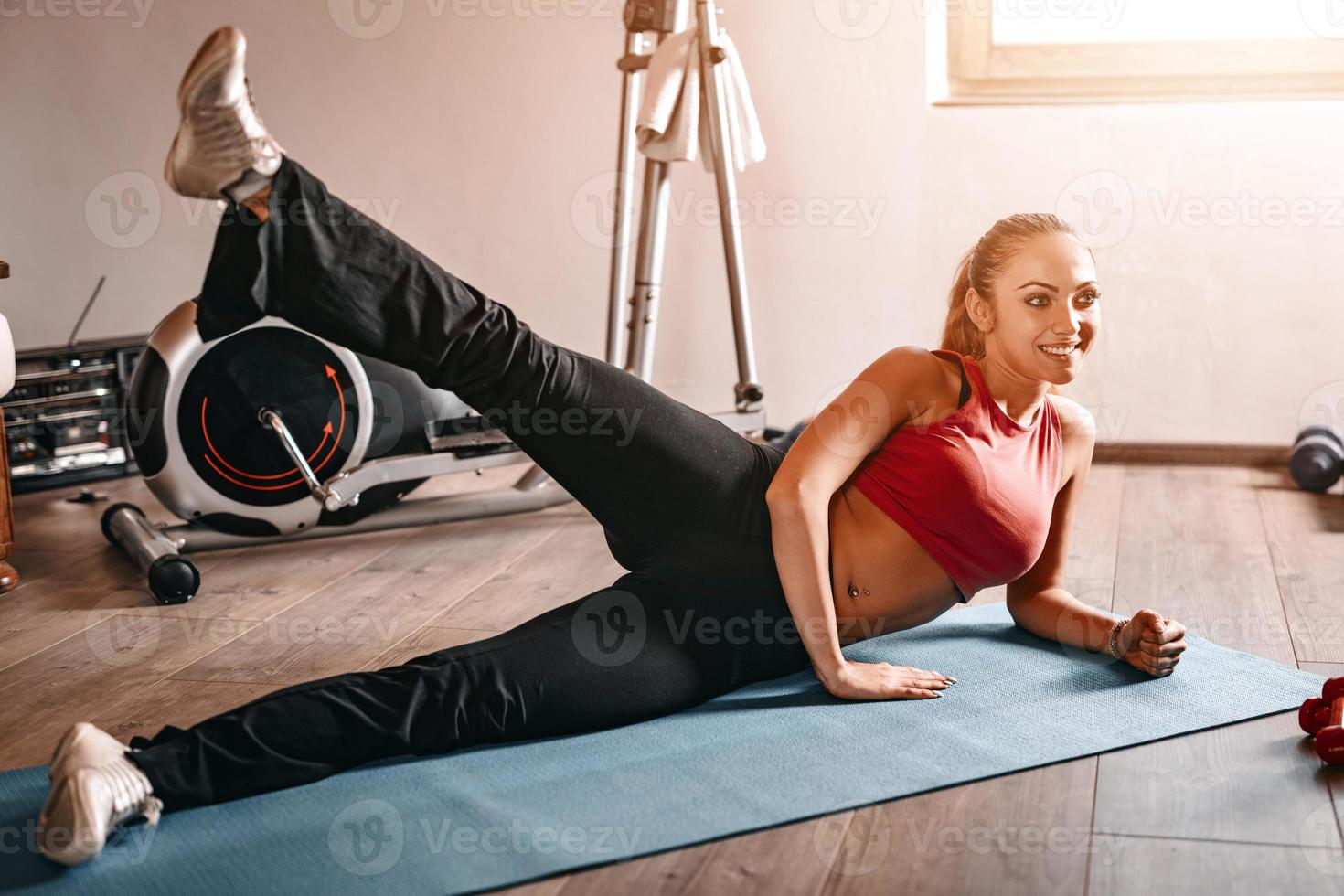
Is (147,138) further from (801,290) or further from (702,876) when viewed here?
(702,876)

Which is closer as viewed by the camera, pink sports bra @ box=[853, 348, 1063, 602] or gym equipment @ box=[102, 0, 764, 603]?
pink sports bra @ box=[853, 348, 1063, 602]

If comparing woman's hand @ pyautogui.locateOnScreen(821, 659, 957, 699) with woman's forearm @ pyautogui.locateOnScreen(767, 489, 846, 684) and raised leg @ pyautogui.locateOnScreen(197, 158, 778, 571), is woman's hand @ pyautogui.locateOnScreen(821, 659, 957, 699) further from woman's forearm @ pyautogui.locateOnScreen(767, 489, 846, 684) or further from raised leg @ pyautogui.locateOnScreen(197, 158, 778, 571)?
raised leg @ pyautogui.locateOnScreen(197, 158, 778, 571)

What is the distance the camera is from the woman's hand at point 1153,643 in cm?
185

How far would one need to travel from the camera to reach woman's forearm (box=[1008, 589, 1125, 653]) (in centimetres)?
198

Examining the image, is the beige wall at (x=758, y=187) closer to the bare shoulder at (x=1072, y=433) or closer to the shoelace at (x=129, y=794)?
the bare shoulder at (x=1072, y=433)

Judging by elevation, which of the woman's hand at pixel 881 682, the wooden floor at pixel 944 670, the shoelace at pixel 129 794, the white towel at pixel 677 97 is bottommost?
the wooden floor at pixel 944 670

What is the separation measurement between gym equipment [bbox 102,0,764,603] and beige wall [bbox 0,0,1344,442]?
0.63 m

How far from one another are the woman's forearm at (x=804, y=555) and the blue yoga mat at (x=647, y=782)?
0.53 feet

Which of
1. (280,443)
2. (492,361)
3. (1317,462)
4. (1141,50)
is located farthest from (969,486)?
(1141,50)

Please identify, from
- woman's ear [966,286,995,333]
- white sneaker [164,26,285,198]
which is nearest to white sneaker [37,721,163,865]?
white sneaker [164,26,285,198]

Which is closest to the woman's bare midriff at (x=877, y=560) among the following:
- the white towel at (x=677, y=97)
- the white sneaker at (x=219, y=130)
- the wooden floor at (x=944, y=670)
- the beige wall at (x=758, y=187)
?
the wooden floor at (x=944, y=670)

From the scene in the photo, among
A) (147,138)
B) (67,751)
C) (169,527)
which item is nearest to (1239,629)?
(67,751)

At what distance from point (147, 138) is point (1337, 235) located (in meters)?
3.36

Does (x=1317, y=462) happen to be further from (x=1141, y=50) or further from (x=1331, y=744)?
(x=1331, y=744)
